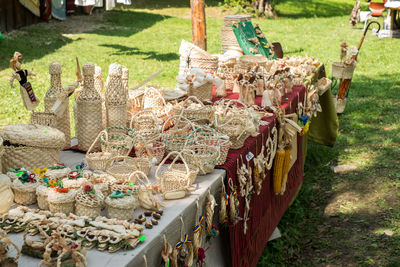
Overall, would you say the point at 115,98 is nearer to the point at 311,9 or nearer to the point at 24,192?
the point at 24,192

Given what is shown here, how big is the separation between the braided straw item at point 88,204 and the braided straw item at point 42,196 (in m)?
0.14

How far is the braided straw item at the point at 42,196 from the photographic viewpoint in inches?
67.8

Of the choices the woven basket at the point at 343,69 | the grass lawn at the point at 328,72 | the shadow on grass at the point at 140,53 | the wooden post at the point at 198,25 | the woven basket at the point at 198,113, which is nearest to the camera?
the woven basket at the point at 198,113

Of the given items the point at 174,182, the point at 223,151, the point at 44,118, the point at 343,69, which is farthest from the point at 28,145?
the point at 343,69

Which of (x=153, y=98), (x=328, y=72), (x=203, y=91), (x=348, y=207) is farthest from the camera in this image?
(x=328, y=72)

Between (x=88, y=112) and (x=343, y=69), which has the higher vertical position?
(x=88, y=112)

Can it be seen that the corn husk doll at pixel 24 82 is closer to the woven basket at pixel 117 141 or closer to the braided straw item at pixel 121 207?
the woven basket at pixel 117 141

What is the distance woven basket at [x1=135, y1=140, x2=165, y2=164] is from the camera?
2254mm

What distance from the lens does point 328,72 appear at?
364 inches

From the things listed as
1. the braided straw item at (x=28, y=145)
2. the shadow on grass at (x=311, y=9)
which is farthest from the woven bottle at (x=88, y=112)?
the shadow on grass at (x=311, y=9)

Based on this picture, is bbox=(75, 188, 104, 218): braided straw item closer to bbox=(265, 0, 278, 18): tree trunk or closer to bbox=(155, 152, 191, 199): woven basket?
bbox=(155, 152, 191, 199): woven basket

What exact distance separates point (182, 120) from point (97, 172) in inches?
31.7

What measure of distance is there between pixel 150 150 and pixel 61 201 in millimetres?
675

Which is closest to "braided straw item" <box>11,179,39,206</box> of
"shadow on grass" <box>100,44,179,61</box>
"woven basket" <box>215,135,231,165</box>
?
"woven basket" <box>215,135,231,165</box>
